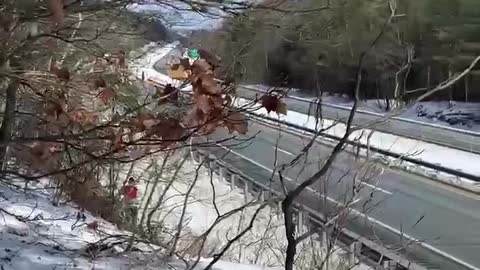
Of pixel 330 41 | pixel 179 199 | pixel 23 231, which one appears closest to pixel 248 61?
pixel 330 41

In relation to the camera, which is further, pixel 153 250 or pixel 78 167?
pixel 153 250

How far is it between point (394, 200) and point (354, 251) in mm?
6169

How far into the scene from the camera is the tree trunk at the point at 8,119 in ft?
8.82

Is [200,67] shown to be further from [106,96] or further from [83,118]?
[106,96]

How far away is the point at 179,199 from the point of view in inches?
509

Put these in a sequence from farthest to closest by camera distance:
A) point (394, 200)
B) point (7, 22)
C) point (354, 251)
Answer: point (394, 200) → point (354, 251) → point (7, 22)

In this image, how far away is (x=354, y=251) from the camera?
8.55 metres

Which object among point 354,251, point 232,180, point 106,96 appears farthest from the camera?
point 232,180

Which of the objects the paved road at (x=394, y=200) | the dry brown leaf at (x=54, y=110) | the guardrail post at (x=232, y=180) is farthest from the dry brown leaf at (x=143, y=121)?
the guardrail post at (x=232, y=180)

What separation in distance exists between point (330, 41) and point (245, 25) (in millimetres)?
1533

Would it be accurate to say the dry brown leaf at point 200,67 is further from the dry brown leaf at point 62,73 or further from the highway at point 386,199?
the highway at point 386,199

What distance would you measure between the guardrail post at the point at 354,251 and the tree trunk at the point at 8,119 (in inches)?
220

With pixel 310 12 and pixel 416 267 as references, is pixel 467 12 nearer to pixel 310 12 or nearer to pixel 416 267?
pixel 416 267

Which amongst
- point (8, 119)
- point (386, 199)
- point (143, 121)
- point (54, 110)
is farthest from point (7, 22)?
point (386, 199)
